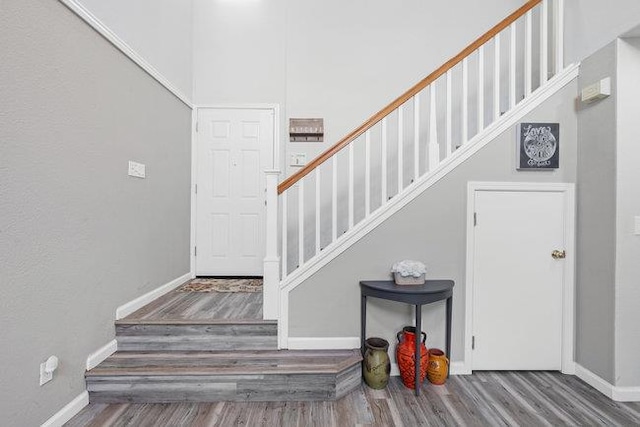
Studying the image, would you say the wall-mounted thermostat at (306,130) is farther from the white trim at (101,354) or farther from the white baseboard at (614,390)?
the white baseboard at (614,390)

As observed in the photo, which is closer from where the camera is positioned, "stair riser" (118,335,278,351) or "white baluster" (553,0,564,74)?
"stair riser" (118,335,278,351)

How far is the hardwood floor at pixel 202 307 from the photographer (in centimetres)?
238

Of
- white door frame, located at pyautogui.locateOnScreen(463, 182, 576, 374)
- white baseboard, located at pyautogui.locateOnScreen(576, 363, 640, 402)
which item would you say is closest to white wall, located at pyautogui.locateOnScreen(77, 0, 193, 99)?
white door frame, located at pyautogui.locateOnScreen(463, 182, 576, 374)

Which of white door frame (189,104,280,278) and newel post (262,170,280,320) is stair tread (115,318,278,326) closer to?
newel post (262,170,280,320)

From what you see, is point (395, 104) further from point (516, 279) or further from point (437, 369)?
point (437, 369)

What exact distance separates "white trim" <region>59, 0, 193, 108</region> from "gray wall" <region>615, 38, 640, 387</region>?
3537mm

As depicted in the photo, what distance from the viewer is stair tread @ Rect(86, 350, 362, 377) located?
2004mm

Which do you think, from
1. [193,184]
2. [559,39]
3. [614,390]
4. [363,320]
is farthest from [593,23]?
[193,184]

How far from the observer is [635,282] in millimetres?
2047

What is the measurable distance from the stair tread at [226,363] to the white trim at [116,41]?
2.28m

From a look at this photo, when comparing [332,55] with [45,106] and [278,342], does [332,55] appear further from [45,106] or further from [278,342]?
[278,342]

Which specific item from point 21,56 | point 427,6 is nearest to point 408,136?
point 427,6

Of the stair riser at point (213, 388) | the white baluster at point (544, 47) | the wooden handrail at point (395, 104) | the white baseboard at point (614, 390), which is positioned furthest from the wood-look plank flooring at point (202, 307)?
the white baluster at point (544, 47)

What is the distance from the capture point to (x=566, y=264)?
92.7 inches
